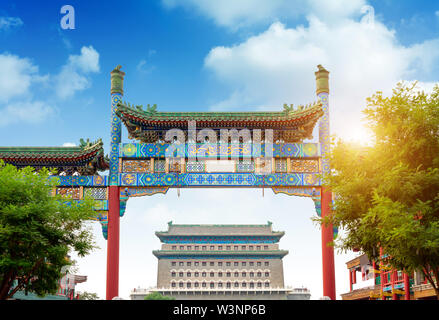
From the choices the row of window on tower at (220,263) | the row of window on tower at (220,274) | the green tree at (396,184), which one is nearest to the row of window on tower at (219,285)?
the row of window on tower at (220,274)

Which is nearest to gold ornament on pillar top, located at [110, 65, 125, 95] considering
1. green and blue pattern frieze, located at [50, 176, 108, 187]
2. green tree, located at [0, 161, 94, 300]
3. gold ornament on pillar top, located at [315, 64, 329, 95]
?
green and blue pattern frieze, located at [50, 176, 108, 187]

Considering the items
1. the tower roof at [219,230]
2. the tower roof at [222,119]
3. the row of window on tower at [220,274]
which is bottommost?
the row of window on tower at [220,274]

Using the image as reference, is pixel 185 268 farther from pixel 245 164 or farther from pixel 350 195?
pixel 350 195

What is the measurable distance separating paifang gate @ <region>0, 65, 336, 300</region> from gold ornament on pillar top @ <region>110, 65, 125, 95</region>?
622mm

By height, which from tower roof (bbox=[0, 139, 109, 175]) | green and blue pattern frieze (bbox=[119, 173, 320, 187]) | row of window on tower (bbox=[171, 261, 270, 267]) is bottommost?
row of window on tower (bbox=[171, 261, 270, 267])

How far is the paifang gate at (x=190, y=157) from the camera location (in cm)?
2027

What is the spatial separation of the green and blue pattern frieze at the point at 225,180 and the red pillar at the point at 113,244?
2.26 feet

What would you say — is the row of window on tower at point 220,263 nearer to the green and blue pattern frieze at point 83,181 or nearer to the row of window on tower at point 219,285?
the row of window on tower at point 219,285

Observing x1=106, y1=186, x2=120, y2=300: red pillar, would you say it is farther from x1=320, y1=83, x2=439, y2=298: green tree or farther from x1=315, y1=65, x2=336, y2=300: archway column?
x1=320, y1=83, x2=439, y2=298: green tree

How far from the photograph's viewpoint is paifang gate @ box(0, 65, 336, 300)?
66.5 feet
